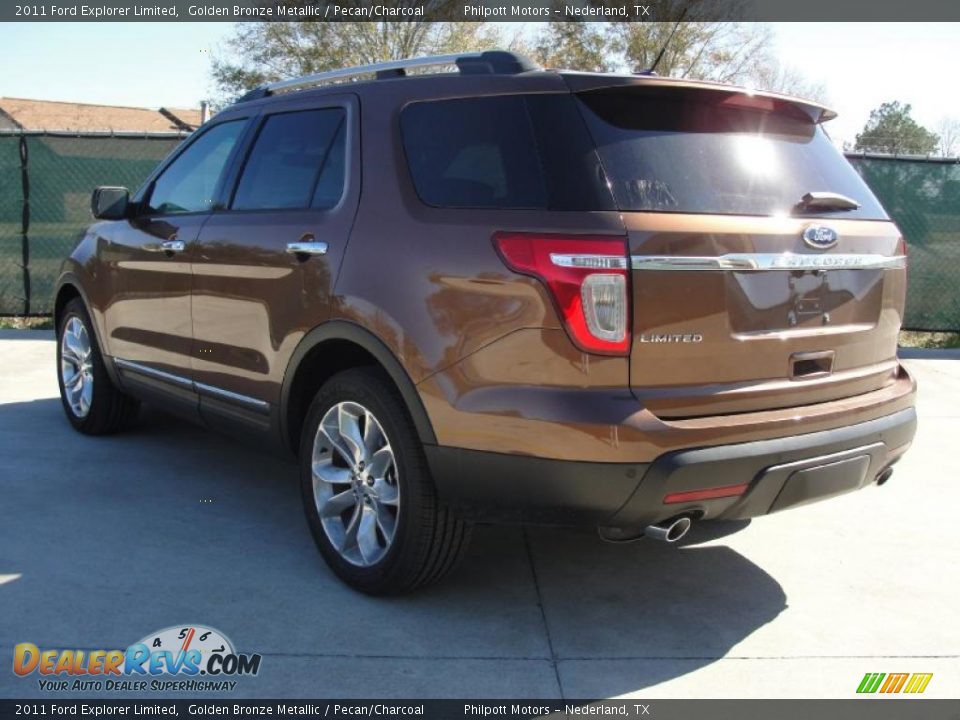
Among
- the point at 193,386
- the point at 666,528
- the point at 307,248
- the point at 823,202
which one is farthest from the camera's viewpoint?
the point at 193,386

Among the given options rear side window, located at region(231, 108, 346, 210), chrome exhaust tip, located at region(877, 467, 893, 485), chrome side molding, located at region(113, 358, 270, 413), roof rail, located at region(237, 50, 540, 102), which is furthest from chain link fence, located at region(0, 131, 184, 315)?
chrome exhaust tip, located at region(877, 467, 893, 485)

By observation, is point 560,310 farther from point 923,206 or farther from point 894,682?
point 923,206

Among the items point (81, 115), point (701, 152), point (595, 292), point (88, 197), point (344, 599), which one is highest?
point (701, 152)

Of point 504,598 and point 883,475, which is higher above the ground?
point 883,475

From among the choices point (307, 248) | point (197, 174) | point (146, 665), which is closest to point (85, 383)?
point (197, 174)

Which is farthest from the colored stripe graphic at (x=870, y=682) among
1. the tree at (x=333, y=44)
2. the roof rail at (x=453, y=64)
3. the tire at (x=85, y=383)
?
the tree at (x=333, y=44)

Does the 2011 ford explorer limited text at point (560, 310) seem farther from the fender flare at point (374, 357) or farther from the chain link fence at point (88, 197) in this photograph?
the chain link fence at point (88, 197)

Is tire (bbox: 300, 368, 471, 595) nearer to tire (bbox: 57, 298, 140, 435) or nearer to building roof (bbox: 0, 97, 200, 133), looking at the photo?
tire (bbox: 57, 298, 140, 435)

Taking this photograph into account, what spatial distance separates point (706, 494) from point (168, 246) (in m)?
3.02

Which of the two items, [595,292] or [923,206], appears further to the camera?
[923,206]

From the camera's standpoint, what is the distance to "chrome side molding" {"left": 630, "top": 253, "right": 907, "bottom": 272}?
294 centimetres

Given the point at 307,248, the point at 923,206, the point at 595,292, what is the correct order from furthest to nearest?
1. the point at 923,206
2. the point at 307,248
3. the point at 595,292

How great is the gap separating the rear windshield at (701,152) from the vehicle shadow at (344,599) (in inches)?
51.7

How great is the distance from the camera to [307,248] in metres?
3.79
